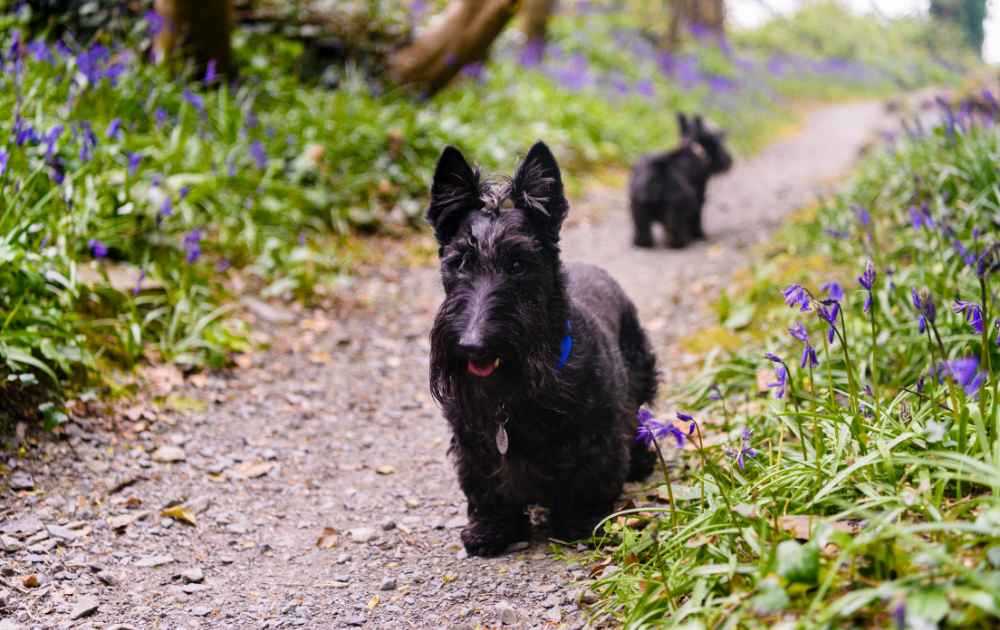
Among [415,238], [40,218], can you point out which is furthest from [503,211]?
[415,238]

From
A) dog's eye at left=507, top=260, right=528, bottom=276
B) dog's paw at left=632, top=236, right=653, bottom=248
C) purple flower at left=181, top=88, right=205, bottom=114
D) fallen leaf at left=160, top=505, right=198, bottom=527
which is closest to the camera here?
dog's eye at left=507, top=260, right=528, bottom=276

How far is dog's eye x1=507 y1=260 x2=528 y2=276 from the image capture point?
10.8ft

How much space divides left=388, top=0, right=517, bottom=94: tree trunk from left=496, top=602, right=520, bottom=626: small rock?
877 centimetres

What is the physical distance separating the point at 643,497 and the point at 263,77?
6991 mm

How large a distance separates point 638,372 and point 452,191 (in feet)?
5.53

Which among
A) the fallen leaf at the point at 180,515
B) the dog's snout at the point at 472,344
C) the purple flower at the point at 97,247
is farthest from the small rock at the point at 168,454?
the dog's snout at the point at 472,344

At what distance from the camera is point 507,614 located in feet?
10.5

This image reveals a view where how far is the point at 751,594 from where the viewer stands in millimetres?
2338

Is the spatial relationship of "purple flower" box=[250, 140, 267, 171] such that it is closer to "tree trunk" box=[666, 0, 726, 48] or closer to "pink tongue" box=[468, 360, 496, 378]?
"pink tongue" box=[468, 360, 496, 378]

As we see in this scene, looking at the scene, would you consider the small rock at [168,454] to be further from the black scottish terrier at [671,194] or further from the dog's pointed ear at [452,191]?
Result: the black scottish terrier at [671,194]

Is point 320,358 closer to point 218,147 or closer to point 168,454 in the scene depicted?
point 168,454

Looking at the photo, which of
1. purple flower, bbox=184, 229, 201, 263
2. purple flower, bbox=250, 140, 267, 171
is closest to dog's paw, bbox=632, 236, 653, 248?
purple flower, bbox=250, 140, 267, 171

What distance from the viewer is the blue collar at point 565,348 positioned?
3506 mm

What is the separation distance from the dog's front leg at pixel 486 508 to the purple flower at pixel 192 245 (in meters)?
3.04
